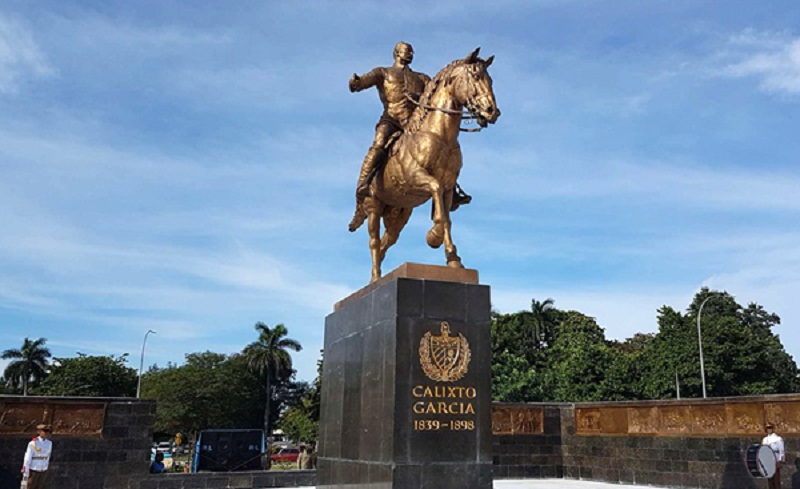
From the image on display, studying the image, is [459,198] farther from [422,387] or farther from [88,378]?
[88,378]

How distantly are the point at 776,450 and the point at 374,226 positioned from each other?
24.4 feet

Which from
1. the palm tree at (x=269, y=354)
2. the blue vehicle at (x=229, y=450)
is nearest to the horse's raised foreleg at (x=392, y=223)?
the blue vehicle at (x=229, y=450)

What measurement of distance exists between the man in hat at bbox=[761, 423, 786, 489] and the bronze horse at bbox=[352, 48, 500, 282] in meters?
6.70

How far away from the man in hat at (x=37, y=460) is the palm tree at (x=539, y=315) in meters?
44.5

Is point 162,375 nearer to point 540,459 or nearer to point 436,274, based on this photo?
point 540,459

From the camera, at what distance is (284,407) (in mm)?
64750

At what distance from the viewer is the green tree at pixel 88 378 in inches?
1734

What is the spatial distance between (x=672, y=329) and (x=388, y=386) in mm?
34196

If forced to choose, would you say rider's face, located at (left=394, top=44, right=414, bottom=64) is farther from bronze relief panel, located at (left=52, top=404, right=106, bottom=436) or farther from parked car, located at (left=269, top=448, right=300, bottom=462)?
parked car, located at (left=269, top=448, right=300, bottom=462)

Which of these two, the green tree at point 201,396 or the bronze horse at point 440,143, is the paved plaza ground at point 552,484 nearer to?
the bronze horse at point 440,143

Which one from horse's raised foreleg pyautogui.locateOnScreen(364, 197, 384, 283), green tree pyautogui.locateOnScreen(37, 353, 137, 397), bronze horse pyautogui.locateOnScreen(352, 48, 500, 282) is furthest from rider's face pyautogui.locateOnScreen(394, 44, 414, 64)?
green tree pyautogui.locateOnScreen(37, 353, 137, 397)

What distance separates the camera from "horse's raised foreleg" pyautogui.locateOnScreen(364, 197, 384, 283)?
1020cm

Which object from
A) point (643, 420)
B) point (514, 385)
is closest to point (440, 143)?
point (643, 420)

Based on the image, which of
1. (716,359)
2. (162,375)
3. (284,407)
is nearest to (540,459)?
(716,359)
